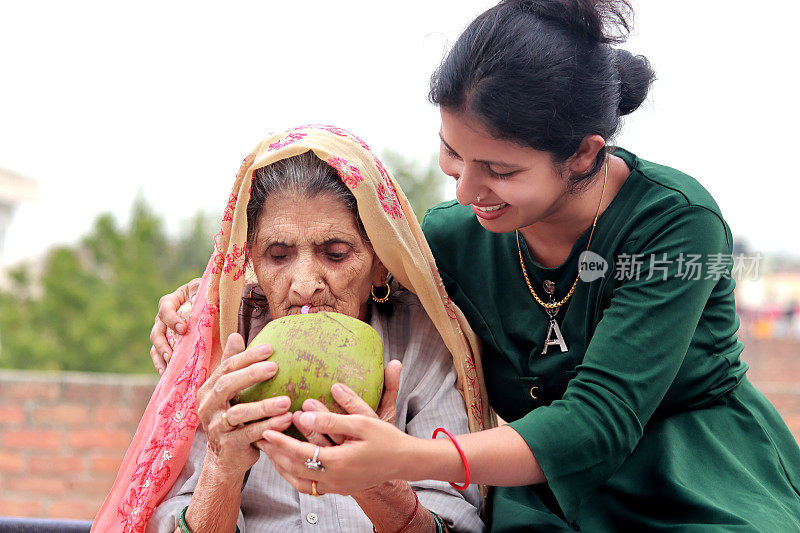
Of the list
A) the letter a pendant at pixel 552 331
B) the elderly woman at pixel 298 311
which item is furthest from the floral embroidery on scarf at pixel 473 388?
the letter a pendant at pixel 552 331

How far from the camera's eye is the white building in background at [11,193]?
21258 mm

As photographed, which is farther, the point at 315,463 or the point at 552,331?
the point at 552,331

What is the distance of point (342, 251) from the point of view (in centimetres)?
233

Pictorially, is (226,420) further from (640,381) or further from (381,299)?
(640,381)

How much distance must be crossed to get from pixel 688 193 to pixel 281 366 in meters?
1.21

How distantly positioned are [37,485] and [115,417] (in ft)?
2.82

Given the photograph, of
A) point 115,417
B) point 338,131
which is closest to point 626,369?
point 338,131

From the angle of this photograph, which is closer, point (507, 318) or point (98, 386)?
point (507, 318)

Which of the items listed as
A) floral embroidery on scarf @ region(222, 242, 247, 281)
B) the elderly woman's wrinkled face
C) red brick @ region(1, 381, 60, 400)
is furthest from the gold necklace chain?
red brick @ region(1, 381, 60, 400)

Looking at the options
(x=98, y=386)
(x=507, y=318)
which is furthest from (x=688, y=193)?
(x=98, y=386)

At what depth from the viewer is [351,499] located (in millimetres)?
2324

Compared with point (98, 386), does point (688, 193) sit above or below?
above

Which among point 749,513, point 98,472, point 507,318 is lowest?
point 98,472

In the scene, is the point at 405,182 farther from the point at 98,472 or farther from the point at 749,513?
the point at 749,513
